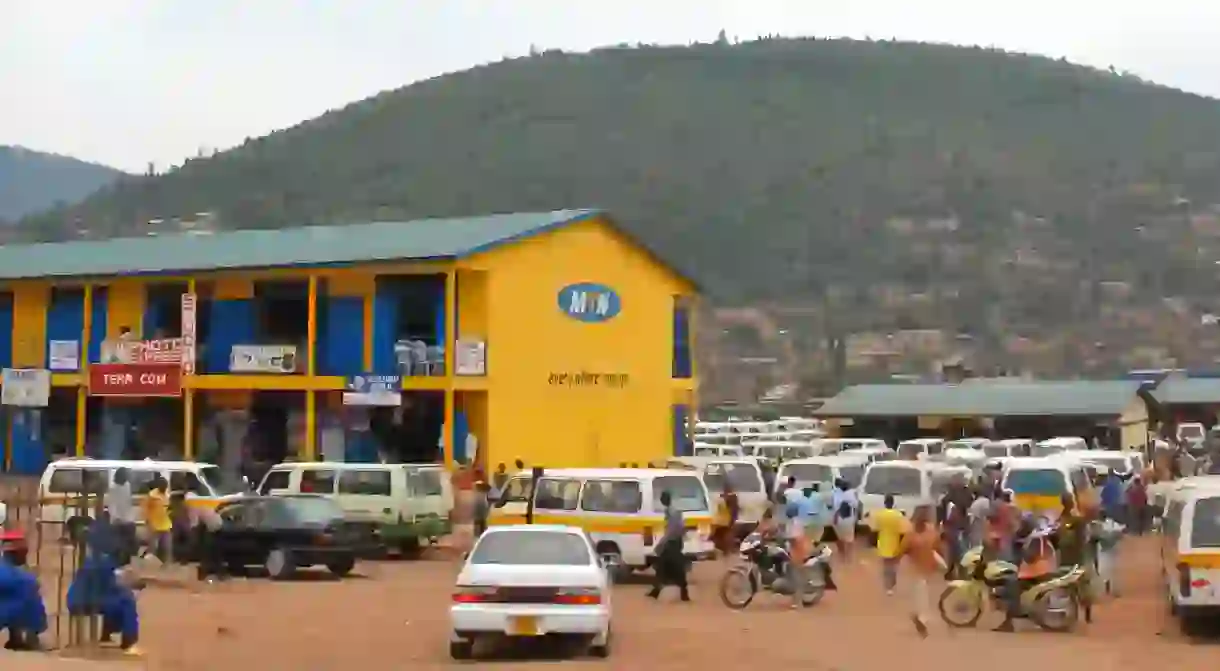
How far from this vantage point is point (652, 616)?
19.7 metres

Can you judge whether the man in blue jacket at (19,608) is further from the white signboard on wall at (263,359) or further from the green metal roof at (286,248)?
the white signboard on wall at (263,359)

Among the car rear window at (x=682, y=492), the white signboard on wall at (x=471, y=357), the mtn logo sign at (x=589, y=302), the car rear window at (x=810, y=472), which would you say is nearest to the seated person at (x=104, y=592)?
the car rear window at (x=682, y=492)

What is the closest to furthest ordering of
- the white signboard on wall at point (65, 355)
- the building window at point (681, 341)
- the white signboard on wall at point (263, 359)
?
the white signboard on wall at point (263, 359) → the white signboard on wall at point (65, 355) → the building window at point (681, 341)

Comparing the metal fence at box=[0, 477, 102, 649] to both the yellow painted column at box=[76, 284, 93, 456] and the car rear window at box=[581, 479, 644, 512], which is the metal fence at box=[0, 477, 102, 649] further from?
the car rear window at box=[581, 479, 644, 512]

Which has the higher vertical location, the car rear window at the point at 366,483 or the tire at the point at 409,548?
the car rear window at the point at 366,483

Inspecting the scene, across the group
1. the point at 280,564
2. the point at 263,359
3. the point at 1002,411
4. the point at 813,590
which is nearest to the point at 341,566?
the point at 280,564

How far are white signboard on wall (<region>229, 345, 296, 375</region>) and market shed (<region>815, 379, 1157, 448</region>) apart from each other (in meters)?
26.1

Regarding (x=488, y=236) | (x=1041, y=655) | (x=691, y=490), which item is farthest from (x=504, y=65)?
(x=1041, y=655)

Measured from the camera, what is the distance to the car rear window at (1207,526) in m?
16.8

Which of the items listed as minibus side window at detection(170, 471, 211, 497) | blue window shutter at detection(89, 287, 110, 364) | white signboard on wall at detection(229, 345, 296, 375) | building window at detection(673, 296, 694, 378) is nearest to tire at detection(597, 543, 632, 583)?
minibus side window at detection(170, 471, 211, 497)

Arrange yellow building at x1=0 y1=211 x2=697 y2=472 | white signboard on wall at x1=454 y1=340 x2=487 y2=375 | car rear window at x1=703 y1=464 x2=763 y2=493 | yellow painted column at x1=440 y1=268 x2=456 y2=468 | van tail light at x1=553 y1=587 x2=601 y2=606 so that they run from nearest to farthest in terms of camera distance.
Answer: van tail light at x1=553 y1=587 x2=601 y2=606 < car rear window at x1=703 y1=464 x2=763 y2=493 < yellow painted column at x1=440 y1=268 x2=456 y2=468 < white signboard on wall at x1=454 y1=340 x2=487 y2=375 < yellow building at x1=0 y1=211 x2=697 y2=472

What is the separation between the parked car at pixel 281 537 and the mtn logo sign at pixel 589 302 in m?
14.6

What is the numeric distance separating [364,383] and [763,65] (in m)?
101

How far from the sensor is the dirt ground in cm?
1562
